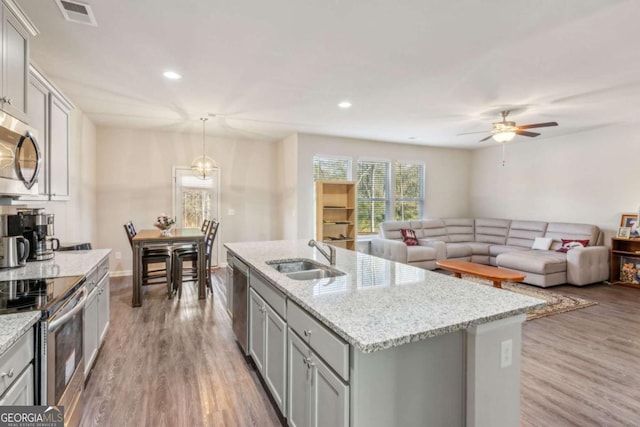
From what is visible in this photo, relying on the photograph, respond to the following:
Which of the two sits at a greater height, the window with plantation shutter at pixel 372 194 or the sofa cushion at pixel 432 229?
the window with plantation shutter at pixel 372 194

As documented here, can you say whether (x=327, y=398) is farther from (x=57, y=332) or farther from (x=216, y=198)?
(x=216, y=198)

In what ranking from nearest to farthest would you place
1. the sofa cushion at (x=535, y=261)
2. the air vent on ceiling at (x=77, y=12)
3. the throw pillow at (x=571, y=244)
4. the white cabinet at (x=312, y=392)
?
the white cabinet at (x=312, y=392), the air vent on ceiling at (x=77, y=12), the sofa cushion at (x=535, y=261), the throw pillow at (x=571, y=244)

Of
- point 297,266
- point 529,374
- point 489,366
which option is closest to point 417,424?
point 489,366

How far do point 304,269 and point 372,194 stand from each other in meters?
4.64

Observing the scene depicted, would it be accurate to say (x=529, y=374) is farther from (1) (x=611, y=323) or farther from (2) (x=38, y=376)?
(2) (x=38, y=376)

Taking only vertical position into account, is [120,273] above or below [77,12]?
below

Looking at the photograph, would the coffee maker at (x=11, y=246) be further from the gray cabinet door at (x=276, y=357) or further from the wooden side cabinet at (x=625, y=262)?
the wooden side cabinet at (x=625, y=262)

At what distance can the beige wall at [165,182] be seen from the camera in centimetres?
577

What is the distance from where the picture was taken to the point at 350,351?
1245mm

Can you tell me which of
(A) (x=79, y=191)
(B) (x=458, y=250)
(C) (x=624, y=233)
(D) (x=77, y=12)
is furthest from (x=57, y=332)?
(C) (x=624, y=233)

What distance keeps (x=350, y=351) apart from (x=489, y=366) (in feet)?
2.18

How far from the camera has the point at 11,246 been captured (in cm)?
229

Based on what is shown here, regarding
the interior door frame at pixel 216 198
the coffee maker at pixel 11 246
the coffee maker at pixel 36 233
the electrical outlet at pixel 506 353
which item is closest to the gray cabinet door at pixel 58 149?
the coffee maker at pixel 36 233

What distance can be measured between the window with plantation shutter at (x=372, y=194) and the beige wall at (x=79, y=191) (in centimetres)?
478
